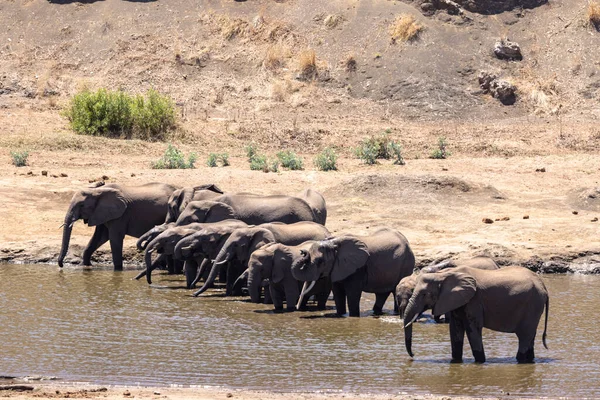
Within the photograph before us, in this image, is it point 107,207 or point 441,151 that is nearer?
point 107,207

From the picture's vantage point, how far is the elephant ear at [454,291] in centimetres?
1371

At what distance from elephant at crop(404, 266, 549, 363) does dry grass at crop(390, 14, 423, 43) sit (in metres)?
35.1

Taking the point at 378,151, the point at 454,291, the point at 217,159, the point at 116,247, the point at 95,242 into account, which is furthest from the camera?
the point at 378,151

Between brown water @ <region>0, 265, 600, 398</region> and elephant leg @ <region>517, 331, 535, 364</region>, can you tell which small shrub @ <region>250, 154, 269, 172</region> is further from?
elephant leg @ <region>517, 331, 535, 364</region>

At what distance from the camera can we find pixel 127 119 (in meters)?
38.0

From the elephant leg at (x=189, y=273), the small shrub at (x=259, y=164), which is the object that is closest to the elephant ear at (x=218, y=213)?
the elephant leg at (x=189, y=273)

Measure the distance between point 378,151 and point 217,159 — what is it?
5.10m

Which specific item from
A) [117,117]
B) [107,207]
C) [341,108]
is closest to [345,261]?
[107,207]

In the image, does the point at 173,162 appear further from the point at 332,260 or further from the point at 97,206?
the point at 332,260

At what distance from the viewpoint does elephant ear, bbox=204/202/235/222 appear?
2162 centimetres

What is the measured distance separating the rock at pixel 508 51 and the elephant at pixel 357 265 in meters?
31.2

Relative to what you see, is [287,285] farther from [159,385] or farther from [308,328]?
[159,385]

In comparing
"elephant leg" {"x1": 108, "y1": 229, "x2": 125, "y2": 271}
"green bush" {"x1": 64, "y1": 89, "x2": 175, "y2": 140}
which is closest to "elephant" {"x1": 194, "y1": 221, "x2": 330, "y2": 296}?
"elephant leg" {"x1": 108, "y1": 229, "x2": 125, "y2": 271}

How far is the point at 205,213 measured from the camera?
21.6m
